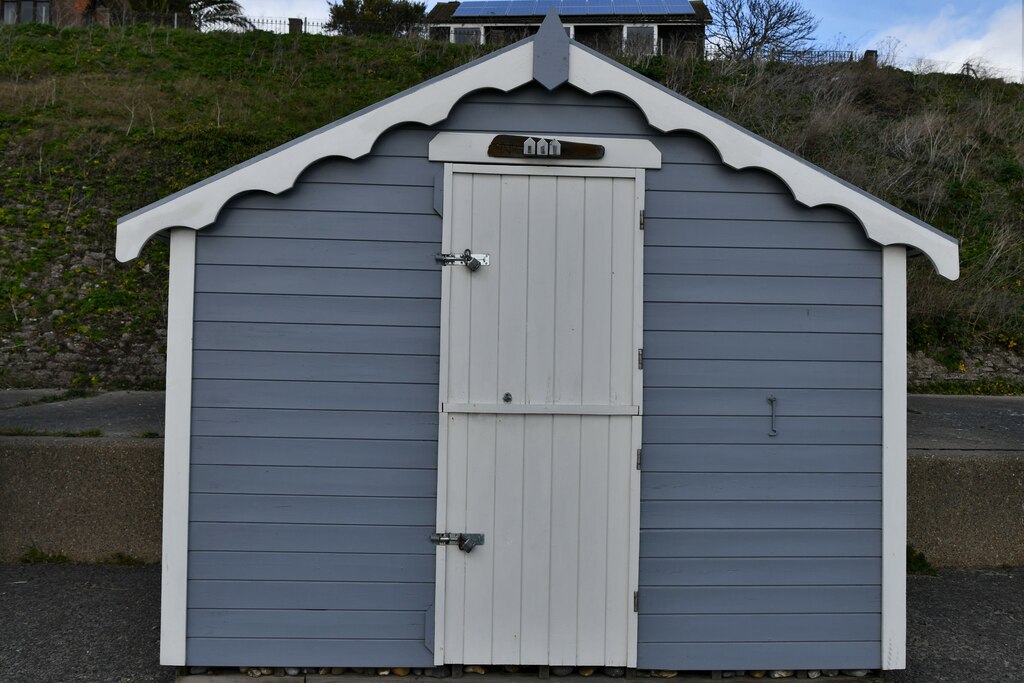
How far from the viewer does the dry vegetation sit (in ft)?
33.7

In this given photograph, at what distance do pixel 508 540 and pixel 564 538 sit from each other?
284 millimetres

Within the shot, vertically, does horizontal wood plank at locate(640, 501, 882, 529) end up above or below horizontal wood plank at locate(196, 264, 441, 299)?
below

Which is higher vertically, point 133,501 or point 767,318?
point 767,318

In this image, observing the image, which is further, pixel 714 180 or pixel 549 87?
pixel 714 180

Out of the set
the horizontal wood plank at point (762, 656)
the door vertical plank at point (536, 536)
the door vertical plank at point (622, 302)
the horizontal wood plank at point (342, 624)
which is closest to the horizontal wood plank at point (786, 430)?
the door vertical plank at point (622, 302)

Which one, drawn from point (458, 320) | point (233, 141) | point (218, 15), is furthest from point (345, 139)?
point (218, 15)

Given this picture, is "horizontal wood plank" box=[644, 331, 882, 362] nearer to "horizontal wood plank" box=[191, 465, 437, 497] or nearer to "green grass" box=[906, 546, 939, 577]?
"horizontal wood plank" box=[191, 465, 437, 497]

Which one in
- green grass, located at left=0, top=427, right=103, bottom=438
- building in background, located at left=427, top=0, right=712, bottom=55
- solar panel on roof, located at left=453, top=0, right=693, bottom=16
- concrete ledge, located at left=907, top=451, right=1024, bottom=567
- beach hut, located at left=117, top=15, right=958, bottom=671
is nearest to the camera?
beach hut, located at left=117, top=15, right=958, bottom=671

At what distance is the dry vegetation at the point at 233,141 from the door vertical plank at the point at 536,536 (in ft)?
23.3

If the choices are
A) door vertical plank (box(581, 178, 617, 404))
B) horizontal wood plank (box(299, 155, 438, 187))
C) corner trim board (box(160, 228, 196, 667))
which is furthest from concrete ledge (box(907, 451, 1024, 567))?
corner trim board (box(160, 228, 196, 667))

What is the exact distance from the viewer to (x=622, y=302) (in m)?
4.05

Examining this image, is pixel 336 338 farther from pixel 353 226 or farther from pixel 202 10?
pixel 202 10

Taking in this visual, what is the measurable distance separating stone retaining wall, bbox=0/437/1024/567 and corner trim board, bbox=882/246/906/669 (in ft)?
6.37

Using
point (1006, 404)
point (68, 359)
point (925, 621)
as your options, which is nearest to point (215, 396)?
point (925, 621)
